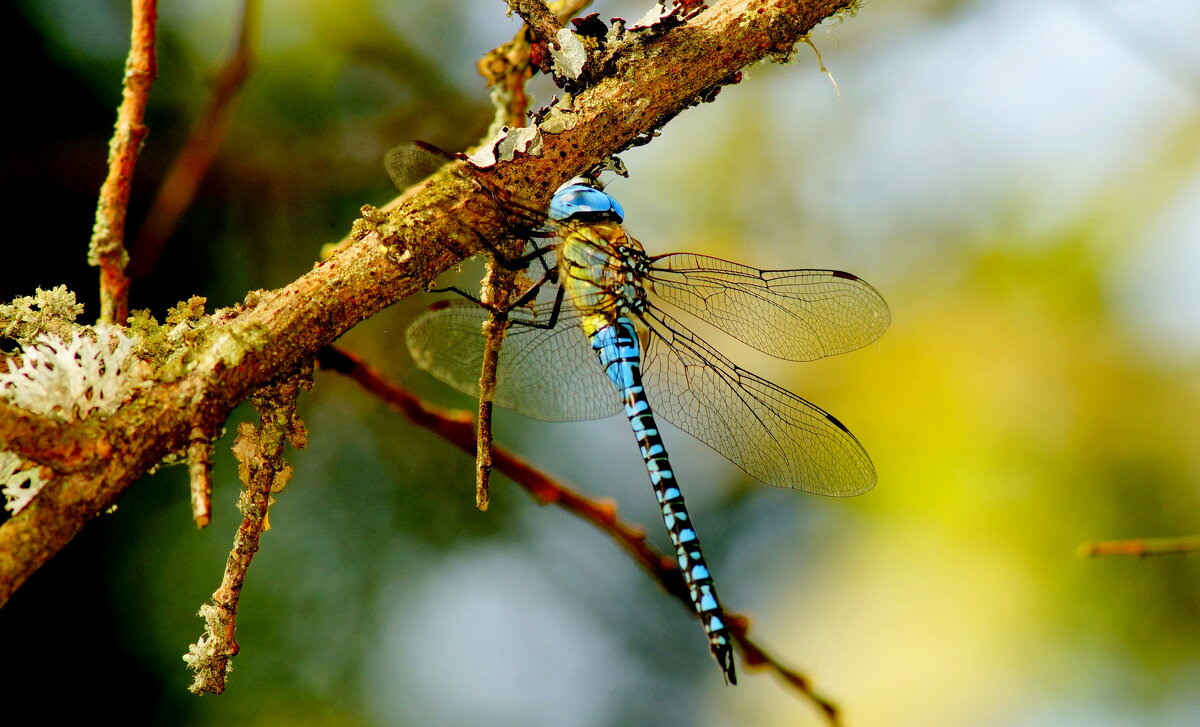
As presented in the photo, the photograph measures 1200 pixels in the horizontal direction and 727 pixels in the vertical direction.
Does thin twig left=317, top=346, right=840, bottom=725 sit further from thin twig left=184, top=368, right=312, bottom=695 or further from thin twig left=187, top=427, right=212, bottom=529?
thin twig left=187, top=427, right=212, bottom=529

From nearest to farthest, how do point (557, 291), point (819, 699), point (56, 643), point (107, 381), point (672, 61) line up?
point (107, 381) < point (672, 61) < point (819, 699) < point (557, 291) < point (56, 643)

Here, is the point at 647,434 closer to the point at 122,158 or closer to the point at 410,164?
the point at 410,164

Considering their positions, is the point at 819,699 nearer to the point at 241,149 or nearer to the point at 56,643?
Answer: the point at 56,643

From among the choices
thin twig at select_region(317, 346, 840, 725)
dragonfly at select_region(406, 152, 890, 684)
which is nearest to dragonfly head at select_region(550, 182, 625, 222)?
dragonfly at select_region(406, 152, 890, 684)

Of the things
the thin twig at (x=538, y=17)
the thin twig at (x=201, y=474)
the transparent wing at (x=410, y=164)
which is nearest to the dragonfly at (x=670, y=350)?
the transparent wing at (x=410, y=164)

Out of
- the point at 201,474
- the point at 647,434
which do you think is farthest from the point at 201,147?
the point at 201,474

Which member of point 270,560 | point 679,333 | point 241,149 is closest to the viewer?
point 679,333

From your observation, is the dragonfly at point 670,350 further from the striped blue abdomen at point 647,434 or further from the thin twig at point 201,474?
the thin twig at point 201,474

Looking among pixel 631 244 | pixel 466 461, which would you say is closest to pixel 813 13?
pixel 631 244
